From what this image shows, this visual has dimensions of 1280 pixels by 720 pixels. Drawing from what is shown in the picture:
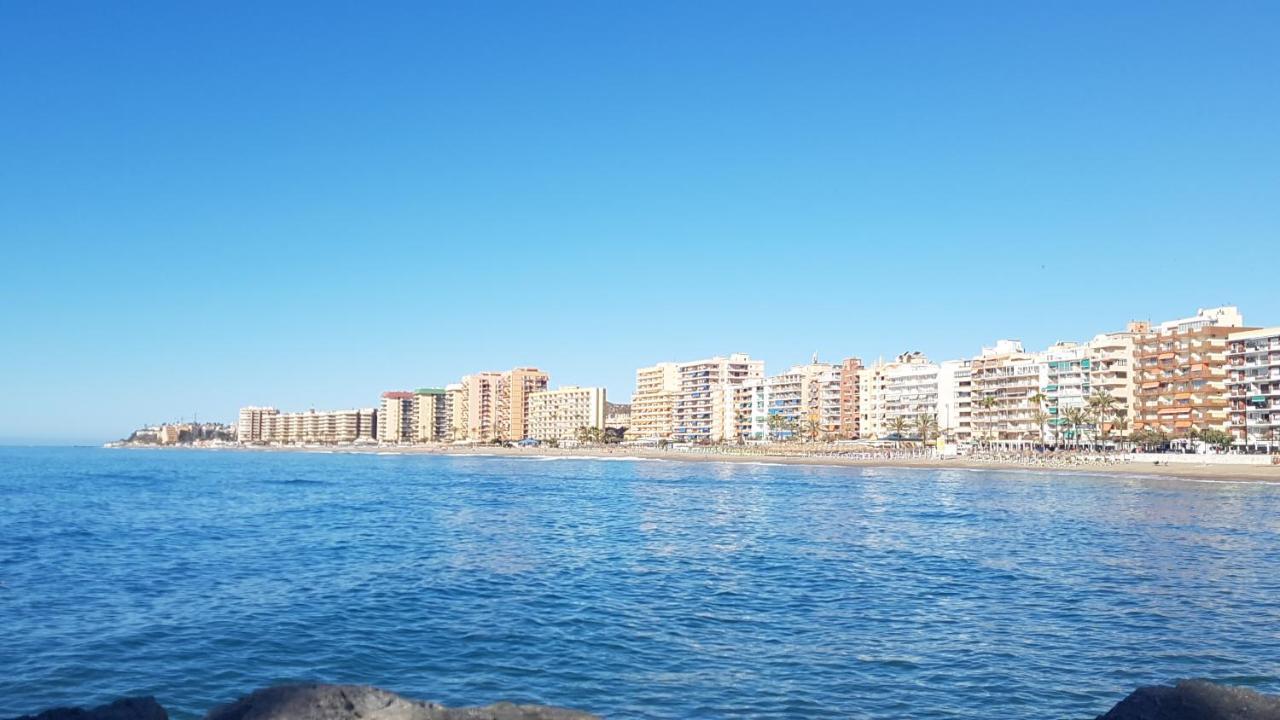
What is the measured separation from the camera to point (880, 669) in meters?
12.8

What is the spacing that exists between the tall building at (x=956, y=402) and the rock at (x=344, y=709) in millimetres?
128582

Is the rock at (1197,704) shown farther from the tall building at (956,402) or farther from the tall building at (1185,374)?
the tall building at (956,402)

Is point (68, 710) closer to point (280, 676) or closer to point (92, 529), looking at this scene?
point (280, 676)

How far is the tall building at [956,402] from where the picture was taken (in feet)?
429

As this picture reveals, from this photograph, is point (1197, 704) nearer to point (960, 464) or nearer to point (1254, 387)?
point (960, 464)

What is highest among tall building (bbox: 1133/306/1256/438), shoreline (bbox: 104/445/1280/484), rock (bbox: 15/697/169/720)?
tall building (bbox: 1133/306/1256/438)

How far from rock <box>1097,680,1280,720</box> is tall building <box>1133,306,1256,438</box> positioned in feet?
346

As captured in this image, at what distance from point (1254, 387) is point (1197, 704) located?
347 feet

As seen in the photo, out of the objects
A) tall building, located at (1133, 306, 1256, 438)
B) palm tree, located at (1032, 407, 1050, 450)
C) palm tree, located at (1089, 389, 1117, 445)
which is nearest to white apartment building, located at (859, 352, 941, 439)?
palm tree, located at (1032, 407, 1050, 450)

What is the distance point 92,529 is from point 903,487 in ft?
150

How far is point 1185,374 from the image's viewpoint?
10281cm

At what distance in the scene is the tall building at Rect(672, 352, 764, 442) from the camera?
583ft

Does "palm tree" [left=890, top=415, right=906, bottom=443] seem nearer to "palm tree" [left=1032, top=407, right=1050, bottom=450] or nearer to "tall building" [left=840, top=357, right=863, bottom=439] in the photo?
"tall building" [left=840, top=357, right=863, bottom=439]

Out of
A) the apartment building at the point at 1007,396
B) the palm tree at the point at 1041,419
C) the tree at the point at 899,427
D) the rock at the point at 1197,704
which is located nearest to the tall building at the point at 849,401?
the tree at the point at 899,427
